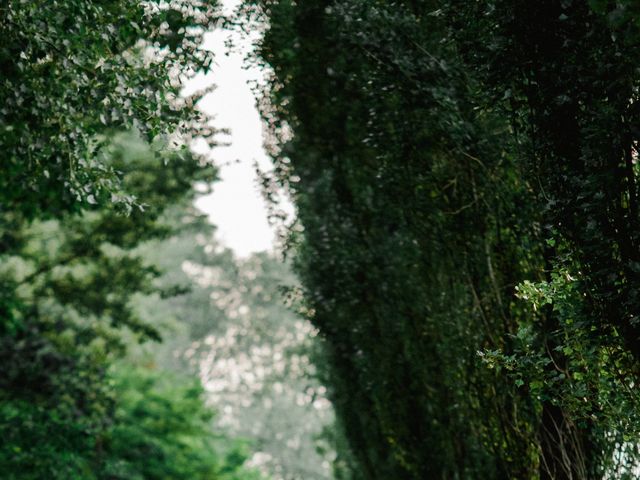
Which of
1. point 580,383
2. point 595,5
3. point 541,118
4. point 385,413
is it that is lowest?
point 580,383

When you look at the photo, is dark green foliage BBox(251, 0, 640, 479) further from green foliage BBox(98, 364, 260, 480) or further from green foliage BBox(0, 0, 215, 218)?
green foliage BBox(98, 364, 260, 480)

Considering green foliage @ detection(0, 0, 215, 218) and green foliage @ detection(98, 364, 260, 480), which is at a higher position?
green foliage @ detection(98, 364, 260, 480)

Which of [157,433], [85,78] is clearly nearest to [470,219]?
[85,78]

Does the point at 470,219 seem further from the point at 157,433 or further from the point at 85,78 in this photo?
the point at 157,433

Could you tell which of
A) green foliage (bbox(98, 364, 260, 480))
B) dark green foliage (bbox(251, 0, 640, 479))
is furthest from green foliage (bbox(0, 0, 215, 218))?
green foliage (bbox(98, 364, 260, 480))

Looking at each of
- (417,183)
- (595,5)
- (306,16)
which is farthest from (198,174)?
(595,5)

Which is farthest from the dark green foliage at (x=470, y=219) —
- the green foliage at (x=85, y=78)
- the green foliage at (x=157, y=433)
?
the green foliage at (x=157, y=433)

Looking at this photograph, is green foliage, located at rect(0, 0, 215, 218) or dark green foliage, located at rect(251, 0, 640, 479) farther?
green foliage, located at rect(0, 0, 215, 218)

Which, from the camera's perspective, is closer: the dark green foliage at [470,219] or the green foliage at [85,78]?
the dark green foliage at [470,219]

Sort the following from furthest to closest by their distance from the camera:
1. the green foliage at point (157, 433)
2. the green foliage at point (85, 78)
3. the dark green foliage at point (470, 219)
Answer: the green foliage at point (157, 433) < the green foliage at point (85, 78) < the dark green foliage at point (470, 219)

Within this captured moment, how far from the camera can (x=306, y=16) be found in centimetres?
812

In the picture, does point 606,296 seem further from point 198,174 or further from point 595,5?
point 198,174

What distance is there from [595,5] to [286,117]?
21.4 feet

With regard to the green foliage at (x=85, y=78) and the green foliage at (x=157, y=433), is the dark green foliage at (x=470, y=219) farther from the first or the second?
the green foliage at (x=157, y=433)
